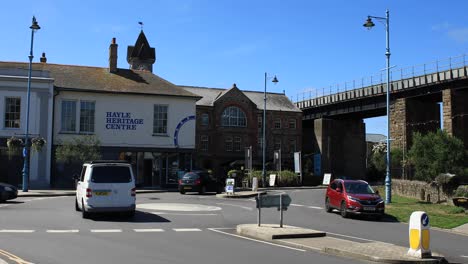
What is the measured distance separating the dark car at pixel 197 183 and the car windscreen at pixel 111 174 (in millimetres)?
16690

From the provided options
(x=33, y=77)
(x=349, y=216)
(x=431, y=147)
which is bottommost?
(x=349, y=216)

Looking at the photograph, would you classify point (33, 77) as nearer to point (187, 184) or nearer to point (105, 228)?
point (187, 184)

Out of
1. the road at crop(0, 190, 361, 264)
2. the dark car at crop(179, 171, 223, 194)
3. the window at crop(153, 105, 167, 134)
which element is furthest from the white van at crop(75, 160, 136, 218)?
the window at crop(153, 105, 167, 134)

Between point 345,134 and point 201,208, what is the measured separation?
60039mm

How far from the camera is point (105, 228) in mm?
15289

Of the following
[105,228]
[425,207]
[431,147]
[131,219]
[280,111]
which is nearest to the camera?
[105,228]

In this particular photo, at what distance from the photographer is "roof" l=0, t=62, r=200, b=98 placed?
42.8m

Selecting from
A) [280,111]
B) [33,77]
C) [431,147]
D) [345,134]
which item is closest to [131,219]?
[431,147]

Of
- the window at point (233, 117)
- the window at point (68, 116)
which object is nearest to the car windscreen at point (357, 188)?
the window at point (68, 116)

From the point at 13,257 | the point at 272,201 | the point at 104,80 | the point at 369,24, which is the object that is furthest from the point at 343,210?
the point at 104,80

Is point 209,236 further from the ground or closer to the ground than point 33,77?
closer to the ground

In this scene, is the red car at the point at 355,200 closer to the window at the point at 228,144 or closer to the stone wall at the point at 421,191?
the stone wall at the point at 421,191

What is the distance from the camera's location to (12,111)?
129ft

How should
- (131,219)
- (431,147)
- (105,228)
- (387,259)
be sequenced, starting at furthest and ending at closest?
(431,147) < (131,219) < (105,228) < (387,259)
